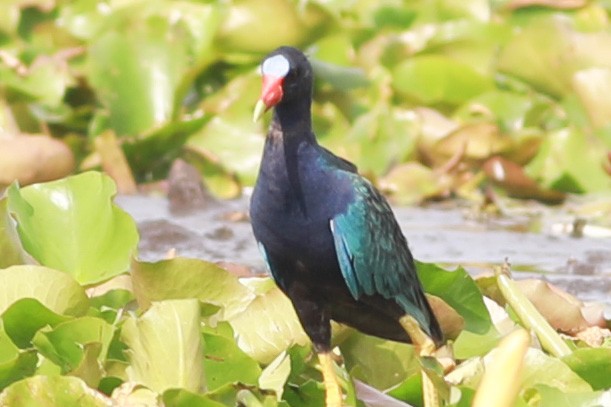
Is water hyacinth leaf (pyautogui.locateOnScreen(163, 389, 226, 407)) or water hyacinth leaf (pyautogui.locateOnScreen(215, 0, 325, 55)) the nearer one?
water hyacinth leaf (pyautogui.locateOnScreen(163, 389, 226, 407))

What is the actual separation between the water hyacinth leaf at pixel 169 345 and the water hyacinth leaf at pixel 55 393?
0.52 feet

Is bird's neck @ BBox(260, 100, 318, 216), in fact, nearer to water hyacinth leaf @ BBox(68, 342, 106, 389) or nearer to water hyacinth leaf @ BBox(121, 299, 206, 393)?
water hyacinth leaf @ BBox(121, 299, 206, 393)

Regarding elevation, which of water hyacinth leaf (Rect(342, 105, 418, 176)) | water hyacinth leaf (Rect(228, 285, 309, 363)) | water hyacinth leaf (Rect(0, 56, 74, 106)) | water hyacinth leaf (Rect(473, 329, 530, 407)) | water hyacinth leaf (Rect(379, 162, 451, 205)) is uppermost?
water hyacinth leaf (Rect(473, 329, 530, 407))

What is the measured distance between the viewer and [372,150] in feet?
20.0

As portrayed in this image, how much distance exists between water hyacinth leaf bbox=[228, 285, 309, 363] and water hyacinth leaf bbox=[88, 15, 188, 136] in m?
3.02

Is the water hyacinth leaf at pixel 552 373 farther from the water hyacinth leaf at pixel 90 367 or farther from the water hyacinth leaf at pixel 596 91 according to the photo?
the water hyacinth leaf at pixel 596 91

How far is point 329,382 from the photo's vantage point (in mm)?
2918

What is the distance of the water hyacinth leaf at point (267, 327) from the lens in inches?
122

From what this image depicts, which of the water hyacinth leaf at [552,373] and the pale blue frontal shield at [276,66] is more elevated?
the pale blue frontal shield at [276,66]

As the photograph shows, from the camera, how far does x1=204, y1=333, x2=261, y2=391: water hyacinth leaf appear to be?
9.39 ft

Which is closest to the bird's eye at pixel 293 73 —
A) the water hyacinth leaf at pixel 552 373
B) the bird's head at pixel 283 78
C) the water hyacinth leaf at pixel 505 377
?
the bird's head at pixel 283 78

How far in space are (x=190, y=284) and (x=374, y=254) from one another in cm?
40

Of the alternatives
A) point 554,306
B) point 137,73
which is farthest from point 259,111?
point 137,73

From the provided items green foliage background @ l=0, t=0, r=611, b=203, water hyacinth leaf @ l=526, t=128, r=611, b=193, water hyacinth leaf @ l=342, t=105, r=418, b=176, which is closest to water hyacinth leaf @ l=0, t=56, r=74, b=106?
green foliage background @ l=0, t=0, r=611, b=203
